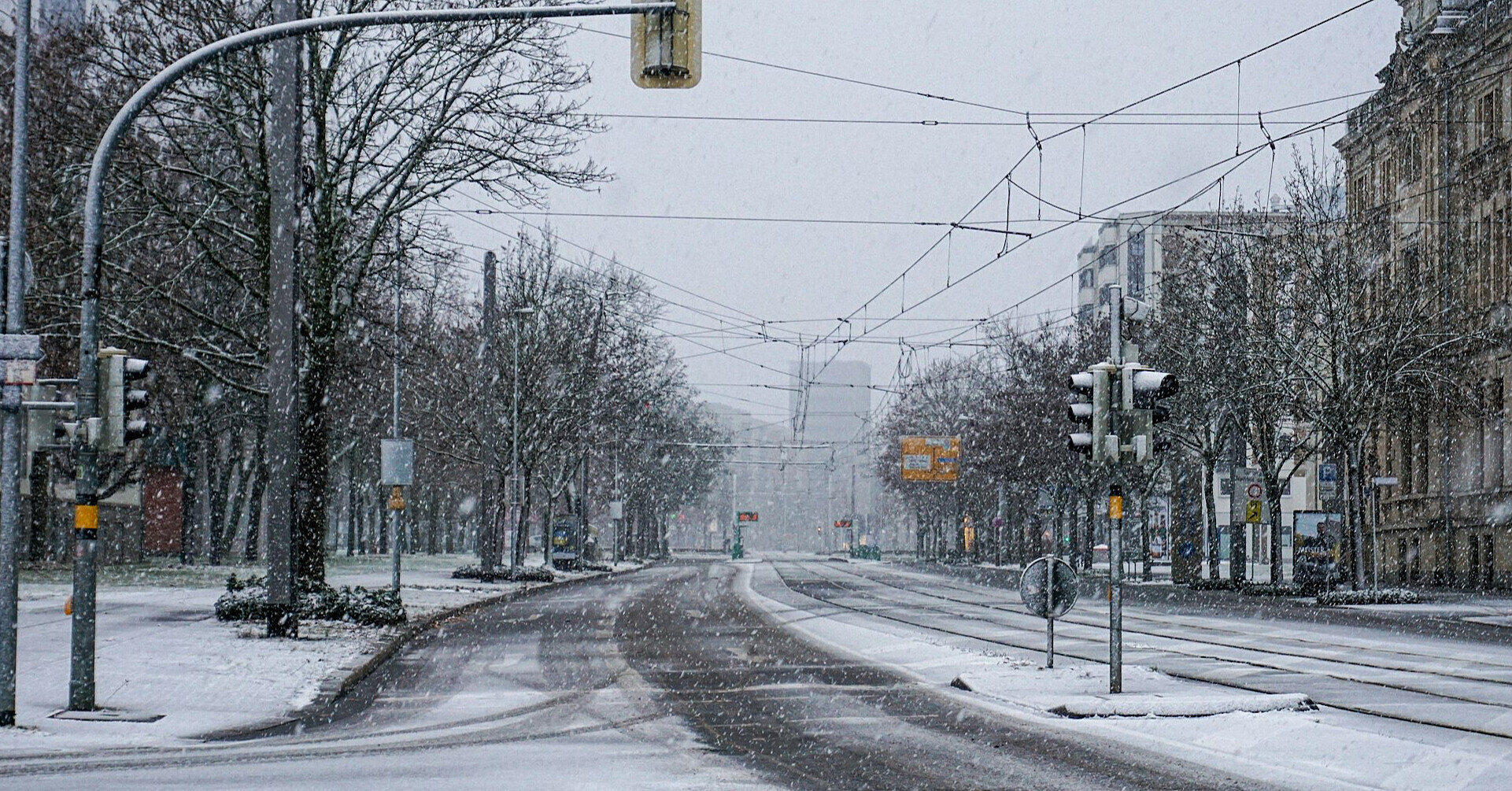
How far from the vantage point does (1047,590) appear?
16859 millimetres

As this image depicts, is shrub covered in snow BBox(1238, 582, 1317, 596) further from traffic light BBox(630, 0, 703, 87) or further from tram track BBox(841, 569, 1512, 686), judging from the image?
traffic light BBox(630, 0, 703, 87)

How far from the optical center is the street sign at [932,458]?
258 feet

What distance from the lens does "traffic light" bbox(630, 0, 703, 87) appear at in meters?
12.0

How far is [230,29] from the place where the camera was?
22938 mm

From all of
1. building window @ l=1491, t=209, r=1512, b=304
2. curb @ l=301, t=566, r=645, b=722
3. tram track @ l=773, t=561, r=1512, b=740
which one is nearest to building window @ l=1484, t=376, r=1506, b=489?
building window @ l=1491, t=209, r=1512, b=304

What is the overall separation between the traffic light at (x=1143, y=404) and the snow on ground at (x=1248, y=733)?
221 centimetres

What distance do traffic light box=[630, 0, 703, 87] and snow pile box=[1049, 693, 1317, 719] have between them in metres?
6.21

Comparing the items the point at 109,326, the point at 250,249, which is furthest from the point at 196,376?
the point at 109,326

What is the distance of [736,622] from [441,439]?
4088 cm

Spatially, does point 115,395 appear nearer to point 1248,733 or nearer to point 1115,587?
point 1115,587

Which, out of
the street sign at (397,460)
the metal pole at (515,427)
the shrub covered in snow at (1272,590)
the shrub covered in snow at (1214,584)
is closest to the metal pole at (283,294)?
the street sign at (397,460)

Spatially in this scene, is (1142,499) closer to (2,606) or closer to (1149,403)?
(1149,403)

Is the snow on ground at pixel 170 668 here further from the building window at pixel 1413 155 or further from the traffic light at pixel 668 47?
the building window at pixel 1413 155

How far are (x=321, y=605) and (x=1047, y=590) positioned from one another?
1160cm
